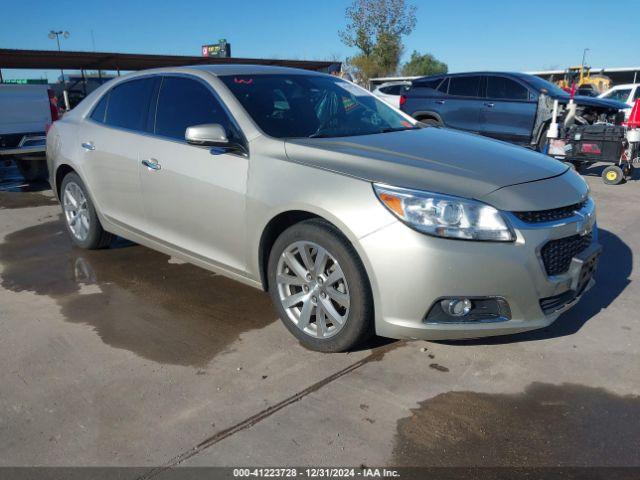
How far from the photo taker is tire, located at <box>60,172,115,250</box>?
4.75 m

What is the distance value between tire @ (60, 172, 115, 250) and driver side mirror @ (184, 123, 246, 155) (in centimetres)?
194

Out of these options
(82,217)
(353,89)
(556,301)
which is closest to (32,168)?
(82,217)

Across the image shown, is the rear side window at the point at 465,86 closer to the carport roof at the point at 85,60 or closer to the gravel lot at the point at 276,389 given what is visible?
the gravel lot at the point at 276,389

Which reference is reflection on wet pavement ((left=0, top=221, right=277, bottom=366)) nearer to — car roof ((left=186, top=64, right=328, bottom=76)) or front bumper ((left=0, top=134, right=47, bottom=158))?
car roof ((left=186, top=64, right=328, bottom=76))

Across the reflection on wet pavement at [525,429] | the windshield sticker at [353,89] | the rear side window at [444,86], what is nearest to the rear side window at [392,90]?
the rear side window at [444,86]

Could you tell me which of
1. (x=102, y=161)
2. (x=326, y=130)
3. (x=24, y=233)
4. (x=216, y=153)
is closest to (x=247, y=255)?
(x=216, y=153)

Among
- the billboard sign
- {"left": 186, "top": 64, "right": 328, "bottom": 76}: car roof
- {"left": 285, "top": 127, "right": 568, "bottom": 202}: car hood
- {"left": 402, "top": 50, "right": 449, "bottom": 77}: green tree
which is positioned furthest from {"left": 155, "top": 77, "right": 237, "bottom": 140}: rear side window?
{"left": 402, "top": 50, "right": 449, "bottom": 77}: green tree

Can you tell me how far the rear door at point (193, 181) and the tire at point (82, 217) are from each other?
1.02m

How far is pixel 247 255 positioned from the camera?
3.30 meters

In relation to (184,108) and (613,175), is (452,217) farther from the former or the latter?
(613,175)

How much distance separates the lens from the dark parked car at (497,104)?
10102 mm

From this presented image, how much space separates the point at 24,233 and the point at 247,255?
3747mm

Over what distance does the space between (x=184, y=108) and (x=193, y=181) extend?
0.64 meters

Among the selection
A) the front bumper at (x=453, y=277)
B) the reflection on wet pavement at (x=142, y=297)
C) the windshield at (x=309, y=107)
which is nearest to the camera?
the front bumper at (x=453, y=277)
